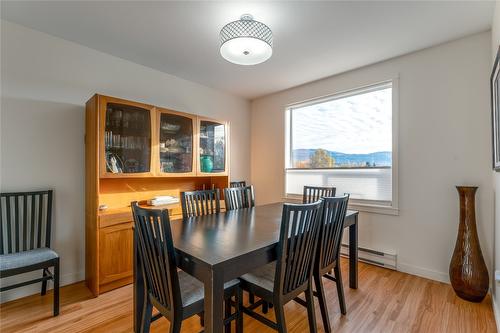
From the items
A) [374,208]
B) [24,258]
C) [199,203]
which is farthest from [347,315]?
[24,258]

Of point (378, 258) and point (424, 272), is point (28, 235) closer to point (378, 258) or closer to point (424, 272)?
point (378, 258)

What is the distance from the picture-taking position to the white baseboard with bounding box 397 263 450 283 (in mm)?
2439

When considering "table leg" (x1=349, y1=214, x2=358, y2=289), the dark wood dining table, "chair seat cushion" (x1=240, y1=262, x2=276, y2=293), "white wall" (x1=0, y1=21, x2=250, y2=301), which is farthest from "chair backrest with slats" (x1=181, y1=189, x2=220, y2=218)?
"table leg" (x1=349, y1=214, x2=358, y2=289)

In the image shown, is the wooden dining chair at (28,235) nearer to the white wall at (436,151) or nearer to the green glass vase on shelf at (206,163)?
the green glass vase on shelf at (206,163)

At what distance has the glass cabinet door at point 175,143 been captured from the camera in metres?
2.83

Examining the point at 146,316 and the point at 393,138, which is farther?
the point at 393,138

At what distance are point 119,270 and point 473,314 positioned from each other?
10.2ft

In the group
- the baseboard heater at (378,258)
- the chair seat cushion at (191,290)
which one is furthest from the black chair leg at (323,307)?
the baseboard heater at (378,258)

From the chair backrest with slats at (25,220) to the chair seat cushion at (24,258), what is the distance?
16 cm

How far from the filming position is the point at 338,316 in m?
1.90

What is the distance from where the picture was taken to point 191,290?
1397 mm

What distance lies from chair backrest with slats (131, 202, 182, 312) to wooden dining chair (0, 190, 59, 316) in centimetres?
118

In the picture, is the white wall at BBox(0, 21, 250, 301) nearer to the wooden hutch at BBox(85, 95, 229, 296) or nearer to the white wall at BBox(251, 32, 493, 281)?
the wooden hutch at BBox(85, 95, 229, 296)

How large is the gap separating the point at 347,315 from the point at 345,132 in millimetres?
2198
